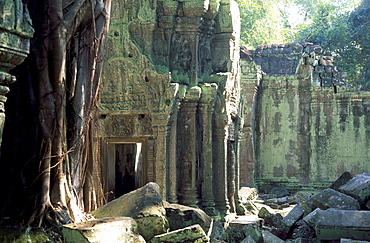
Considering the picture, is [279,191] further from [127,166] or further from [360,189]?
[360,189]

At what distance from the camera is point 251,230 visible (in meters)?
8.54

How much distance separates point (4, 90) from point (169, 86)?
18.7 feet

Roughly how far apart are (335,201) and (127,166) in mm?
5058

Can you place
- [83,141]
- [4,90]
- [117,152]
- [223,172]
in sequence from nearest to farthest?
[4,90] → [83,141] → [223,172] → [117,152]

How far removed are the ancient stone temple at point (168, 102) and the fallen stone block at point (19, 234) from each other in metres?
5.25

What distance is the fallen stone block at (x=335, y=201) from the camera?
8.61m

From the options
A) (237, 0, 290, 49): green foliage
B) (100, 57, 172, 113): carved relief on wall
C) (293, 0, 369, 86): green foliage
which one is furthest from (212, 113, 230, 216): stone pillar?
(237, 0, 290, 49): green foliage

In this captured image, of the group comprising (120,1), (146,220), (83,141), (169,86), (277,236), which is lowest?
(277,236)

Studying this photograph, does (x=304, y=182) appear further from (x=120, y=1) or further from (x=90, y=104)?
(x=90, y=104)

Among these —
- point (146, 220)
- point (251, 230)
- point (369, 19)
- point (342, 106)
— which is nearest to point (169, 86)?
point (251, 230)

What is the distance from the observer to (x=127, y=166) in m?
12.4

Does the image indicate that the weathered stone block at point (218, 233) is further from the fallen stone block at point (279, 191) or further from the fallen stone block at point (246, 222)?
the fallen stone block at point (279, 191)

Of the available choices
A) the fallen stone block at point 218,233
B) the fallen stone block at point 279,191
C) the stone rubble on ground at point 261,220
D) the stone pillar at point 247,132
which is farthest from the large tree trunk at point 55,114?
the fallen stone block at point 279,191

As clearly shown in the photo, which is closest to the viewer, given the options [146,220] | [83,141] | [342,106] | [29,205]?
[29,205]
